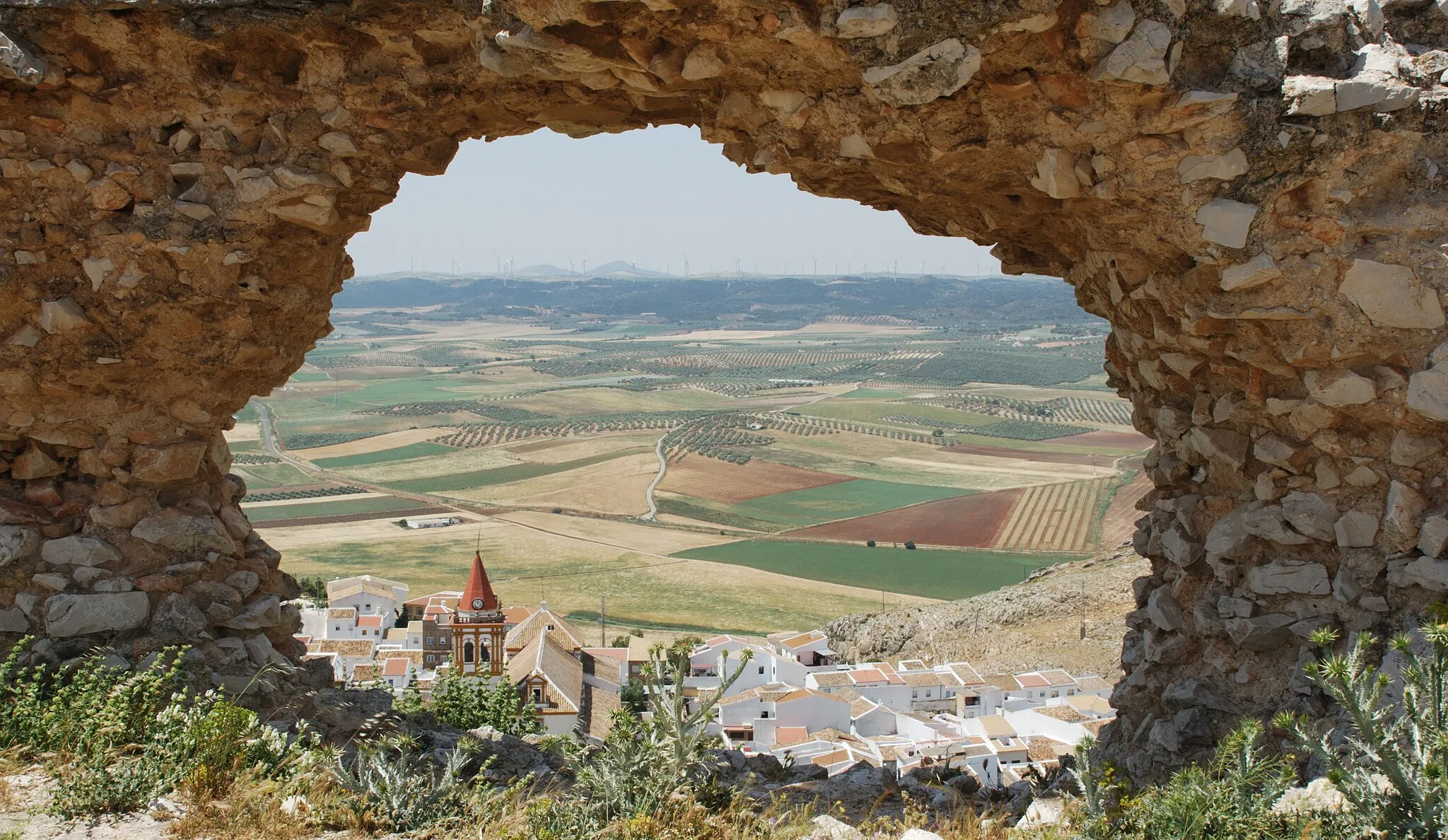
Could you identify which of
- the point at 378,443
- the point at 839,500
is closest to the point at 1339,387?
the point at 839,500

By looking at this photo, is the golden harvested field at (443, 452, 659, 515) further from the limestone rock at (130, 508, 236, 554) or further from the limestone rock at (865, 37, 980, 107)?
the limestone rock at (865, 37, 980, 107)

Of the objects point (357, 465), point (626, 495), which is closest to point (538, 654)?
point (626, 495)

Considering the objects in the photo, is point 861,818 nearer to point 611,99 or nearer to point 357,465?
point 611,99

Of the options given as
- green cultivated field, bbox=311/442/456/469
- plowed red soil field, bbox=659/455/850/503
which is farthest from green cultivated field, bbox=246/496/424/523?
plowed red soil field, bbox=659/455/850/503

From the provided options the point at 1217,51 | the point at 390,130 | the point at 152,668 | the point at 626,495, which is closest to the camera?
the point at 1217,51

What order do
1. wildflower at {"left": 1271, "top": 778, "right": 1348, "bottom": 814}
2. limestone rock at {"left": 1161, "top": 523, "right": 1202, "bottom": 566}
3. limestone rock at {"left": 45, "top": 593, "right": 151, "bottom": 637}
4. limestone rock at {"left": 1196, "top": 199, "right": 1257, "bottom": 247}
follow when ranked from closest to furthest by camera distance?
→ wildflower at {"left": 1271, "top": 778, "right": 1348, "bottom": 814}, limestone rock at {"left": 1196, "top": 199, "right": 1257, "bottom": 247}, limestone rock at {"left": 1161, "top": 523, "right": 1202, "bottom": 566}, limestone rock at {"left": 45, "top": 593, "right": 151, "bottom": 637}

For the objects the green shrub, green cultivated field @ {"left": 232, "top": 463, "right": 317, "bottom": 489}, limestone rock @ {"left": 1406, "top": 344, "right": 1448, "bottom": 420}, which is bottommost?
green cultivated field @ {"left": 232, "top": 463, "right": 317, "bottom": 489}

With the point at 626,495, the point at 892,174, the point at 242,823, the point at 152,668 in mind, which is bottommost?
the point at 626,495
